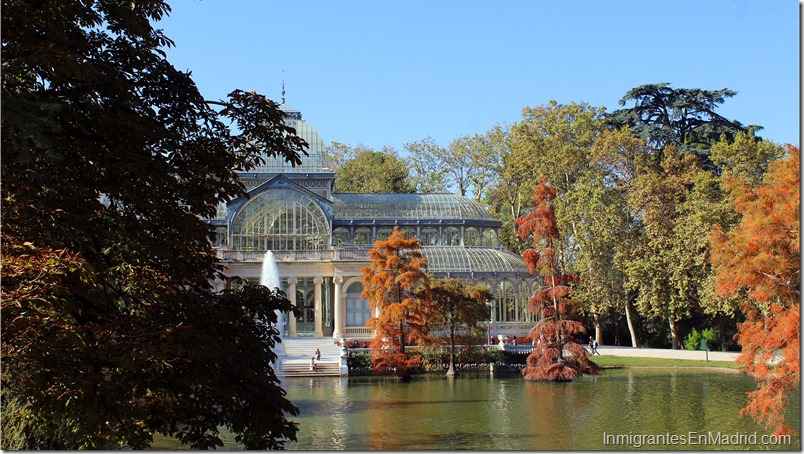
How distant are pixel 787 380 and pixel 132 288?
44.1 feet

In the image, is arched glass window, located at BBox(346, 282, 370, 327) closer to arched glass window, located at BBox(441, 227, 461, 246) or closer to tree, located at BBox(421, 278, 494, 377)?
arched glass window, located at BBox(441, 227, 461, 246)

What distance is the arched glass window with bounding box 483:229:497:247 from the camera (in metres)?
56.1

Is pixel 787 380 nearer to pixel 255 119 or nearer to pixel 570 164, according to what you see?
pixel 255 119

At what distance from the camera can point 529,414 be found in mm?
27031

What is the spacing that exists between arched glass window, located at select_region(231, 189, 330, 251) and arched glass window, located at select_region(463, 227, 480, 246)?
860 cm

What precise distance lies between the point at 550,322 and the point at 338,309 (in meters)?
16.2

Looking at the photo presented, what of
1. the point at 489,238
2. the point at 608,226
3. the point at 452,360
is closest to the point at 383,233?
the point at 489,238

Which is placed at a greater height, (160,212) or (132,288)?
(160,212)

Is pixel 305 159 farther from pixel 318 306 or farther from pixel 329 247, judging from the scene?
pixel 318 306

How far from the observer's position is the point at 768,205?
1984cm

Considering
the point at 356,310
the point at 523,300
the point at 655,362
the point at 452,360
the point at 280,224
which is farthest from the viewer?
the point at 280,224

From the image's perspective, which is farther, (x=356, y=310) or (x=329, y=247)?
(x=329, y=247)

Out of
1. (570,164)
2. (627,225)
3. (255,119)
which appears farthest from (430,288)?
(255,119)

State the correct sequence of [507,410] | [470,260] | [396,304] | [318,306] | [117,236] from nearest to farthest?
[117,236] < [507,410] < [396,304] < [318,306] < [470,260]
